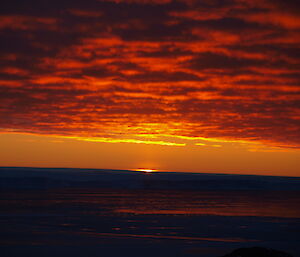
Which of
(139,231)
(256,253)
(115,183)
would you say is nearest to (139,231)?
(139,231)

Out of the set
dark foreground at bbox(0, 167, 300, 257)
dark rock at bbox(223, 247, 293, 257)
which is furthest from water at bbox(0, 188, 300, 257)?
dark rock at bbox(223, 247, 293, 257)

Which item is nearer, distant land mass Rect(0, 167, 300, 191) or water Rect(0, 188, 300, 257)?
water Rect(0, 188, 300, 257)

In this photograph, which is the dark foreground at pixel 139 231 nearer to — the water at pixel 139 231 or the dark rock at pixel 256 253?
Result: the water at pixel 139 231

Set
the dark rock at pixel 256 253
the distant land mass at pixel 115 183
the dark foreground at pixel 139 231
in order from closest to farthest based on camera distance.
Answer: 1. the dark rock at pixel 256 253
2. the dark foreground at pixel 139 231
3. the distant land mass at pixel 115 183

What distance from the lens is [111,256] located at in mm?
12570

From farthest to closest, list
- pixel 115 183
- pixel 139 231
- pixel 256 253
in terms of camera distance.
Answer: pixel 115 183
pixel 139 231
pixel 256 253

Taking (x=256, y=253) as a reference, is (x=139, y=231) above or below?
below

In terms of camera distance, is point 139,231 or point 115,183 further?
point 115,183

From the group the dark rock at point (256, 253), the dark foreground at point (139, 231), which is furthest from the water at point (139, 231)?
the dark rock at point (256, 253)

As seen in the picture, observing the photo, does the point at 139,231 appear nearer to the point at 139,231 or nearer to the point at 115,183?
the point at 139,231

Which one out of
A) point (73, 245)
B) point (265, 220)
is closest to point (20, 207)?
point (73, 245)

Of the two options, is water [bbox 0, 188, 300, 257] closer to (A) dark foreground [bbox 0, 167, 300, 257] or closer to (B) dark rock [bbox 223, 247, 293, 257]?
(A) dark foreground [bbox 0, 167, 300, 257]

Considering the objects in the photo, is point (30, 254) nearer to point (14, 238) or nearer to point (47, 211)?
point (14, 238)

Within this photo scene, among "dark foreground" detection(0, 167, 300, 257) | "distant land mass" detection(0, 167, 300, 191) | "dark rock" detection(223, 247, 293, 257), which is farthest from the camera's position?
"distant land mass" detection(0, 167, 300, 191)
